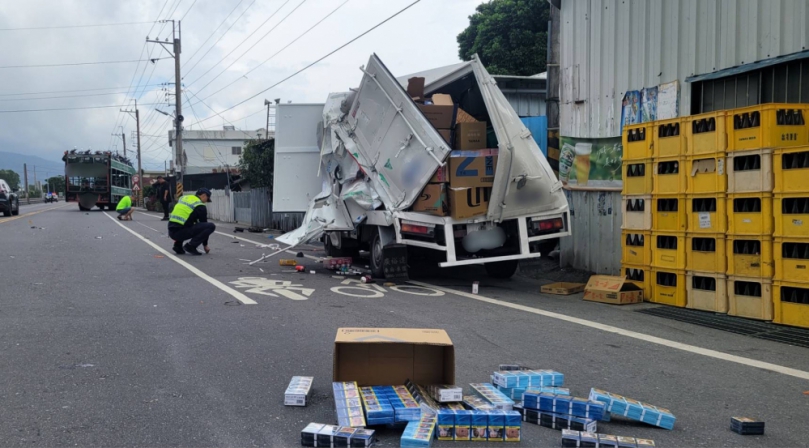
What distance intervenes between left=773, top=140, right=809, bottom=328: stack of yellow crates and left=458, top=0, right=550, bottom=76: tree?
19472 millimetres

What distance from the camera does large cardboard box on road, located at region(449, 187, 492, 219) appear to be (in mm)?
9500

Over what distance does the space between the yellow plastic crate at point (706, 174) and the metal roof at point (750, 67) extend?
1.42 metres

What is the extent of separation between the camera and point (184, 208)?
14.5 meters

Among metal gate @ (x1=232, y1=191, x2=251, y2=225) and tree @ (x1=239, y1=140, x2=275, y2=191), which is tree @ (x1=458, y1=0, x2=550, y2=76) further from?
metal gate @ (x1=232, y1=191, x2=251, y2=225)

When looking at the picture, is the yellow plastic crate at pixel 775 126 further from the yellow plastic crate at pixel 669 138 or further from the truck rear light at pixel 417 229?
the truck rear light at pixel 417 229

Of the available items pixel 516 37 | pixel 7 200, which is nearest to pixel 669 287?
pixel 516 37

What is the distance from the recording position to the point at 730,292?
775 centimetres

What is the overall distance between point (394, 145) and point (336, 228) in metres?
2.65

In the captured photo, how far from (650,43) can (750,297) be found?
444cm

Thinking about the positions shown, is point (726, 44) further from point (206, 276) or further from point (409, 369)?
point (206, 276)

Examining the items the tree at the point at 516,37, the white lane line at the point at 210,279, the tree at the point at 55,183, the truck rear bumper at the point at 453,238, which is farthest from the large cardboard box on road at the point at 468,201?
the tree at the point at 55,183

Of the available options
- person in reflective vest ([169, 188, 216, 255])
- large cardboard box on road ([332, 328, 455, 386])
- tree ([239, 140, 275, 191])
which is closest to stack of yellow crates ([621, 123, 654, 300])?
large cardboard box on road ([332, 328, 455, 386])

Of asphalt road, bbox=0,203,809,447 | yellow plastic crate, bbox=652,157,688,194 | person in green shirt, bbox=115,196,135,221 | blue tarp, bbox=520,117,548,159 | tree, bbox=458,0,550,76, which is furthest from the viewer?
person in green shirt, bbox=115,196,135,221

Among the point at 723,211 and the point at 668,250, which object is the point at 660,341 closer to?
the point at 723,211
